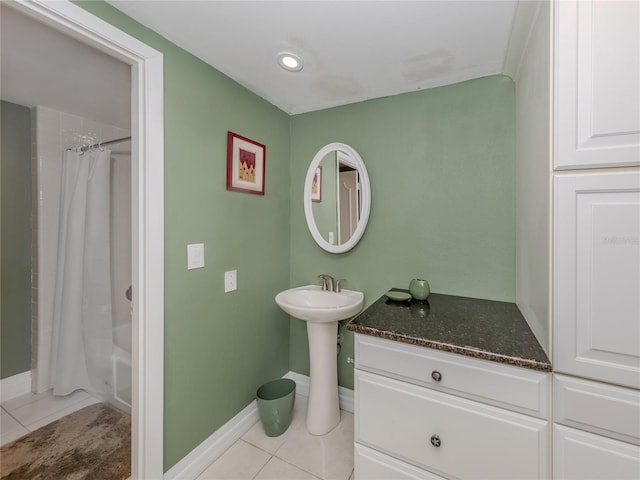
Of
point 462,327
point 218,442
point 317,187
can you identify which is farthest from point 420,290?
point 218,442

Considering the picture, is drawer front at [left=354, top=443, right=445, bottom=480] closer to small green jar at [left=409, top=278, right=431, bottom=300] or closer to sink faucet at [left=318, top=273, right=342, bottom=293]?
small green jar at [left=409, top=278, right=431, bottom=300]

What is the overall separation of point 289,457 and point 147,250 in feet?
4.49

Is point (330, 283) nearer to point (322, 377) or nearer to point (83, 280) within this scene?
point (322, 377)

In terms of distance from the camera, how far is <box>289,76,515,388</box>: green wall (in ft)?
5.13

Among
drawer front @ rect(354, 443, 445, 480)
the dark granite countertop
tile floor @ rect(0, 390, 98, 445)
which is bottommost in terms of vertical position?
tile floor @ rect(0, 390, 98, 445)

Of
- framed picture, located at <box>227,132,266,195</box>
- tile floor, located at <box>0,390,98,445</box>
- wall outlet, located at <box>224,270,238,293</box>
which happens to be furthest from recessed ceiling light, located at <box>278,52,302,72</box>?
tile floor, located at <box>0,390,98,445</box>

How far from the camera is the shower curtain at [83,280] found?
6.97 feet

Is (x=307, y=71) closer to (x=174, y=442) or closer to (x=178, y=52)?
(x=178, y=52)

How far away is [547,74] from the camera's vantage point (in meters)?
0.92

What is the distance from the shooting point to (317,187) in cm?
204

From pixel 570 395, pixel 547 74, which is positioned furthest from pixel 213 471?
pixel 547 74

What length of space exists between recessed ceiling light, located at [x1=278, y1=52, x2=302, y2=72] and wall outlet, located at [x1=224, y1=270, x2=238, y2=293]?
1.19 metres

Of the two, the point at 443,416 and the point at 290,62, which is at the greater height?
the point at 290,62

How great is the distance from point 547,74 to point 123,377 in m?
2.82
